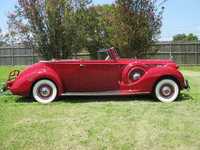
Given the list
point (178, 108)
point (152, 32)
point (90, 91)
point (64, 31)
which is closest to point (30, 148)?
point (90, 91)

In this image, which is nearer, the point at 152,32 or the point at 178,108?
the point at 178,108

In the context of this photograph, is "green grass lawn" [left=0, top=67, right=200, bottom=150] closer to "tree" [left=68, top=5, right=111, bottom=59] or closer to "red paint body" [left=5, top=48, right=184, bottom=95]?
"red paint body" [left=5, top=48, right=184, bottom=95]

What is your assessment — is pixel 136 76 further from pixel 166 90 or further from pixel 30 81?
pixel 30 81

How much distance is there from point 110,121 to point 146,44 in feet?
22.3

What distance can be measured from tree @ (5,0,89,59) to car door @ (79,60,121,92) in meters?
5.00

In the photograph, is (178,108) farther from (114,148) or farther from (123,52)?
(123,52)

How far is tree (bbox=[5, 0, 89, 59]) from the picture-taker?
9.73 meters

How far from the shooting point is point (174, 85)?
514 centimetres

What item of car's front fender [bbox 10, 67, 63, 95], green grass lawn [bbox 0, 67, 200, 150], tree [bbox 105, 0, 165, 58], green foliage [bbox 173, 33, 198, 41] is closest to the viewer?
green grass lawn [bbox 0, 67, 200, 150]

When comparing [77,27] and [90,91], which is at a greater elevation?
[77,27]

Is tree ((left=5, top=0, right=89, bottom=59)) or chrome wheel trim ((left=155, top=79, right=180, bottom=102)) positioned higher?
tree ((left=5, top=0, right=89, bottom=59))

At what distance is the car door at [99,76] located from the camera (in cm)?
532

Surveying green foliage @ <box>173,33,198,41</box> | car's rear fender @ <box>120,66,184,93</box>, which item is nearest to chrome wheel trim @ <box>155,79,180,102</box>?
car's rear fender @ <box>120,66,184,93</box>

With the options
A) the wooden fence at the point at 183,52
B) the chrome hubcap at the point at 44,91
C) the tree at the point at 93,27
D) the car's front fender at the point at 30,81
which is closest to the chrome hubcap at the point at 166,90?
the car's front fender at the point at 30,81
